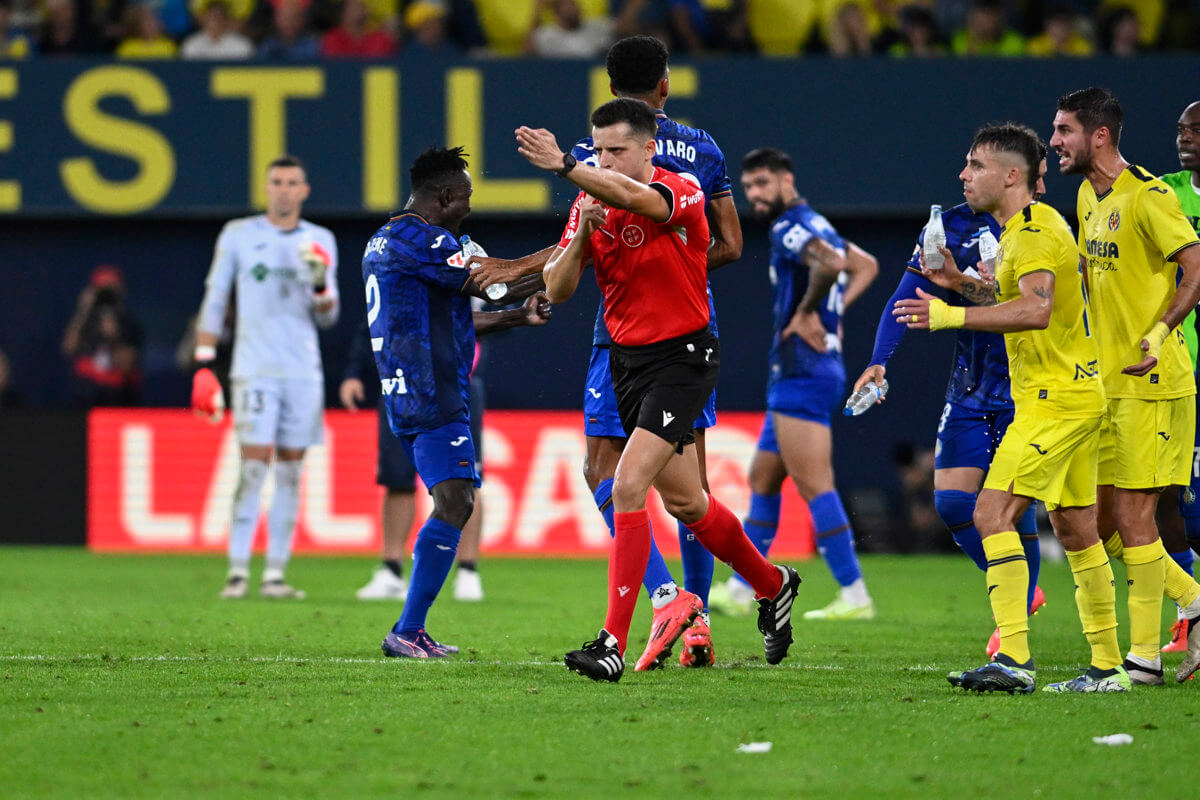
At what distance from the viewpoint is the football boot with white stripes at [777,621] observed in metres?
6.21

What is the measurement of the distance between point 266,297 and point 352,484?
3.44m

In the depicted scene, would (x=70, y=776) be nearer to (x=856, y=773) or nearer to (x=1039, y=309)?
(x=856, y=773)

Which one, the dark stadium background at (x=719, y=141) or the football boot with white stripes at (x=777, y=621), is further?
the dark stadium background at (x=719, y=141)

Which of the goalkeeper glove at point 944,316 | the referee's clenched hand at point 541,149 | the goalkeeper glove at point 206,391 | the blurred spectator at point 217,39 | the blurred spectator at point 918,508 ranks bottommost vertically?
the blurred spectator at point 918,508

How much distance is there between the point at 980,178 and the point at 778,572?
1.71 meters

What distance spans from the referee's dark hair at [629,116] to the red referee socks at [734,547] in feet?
4.60

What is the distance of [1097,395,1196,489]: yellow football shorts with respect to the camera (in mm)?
5926

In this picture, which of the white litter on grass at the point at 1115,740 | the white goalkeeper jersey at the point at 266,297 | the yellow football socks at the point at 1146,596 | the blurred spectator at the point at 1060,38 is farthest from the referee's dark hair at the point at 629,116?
the blurred spectator at the point at 1060,38

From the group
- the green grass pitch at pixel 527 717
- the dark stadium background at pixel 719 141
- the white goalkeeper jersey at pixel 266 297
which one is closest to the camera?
the green grass pitch at pixel 527 717

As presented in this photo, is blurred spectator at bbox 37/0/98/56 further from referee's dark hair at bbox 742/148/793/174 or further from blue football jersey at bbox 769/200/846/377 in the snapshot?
blue football jersey at bbox 769/200/846/377

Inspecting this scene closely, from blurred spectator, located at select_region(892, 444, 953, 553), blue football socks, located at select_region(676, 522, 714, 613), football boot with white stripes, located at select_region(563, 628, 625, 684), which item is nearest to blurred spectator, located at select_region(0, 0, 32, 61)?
blurred spectator, located at select_region(892, 444, 953, 553)

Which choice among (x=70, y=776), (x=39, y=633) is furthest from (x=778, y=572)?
(x=39, y=633)

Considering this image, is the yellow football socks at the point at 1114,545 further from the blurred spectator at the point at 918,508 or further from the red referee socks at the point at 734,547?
the blurred spectator at the point at 918,508

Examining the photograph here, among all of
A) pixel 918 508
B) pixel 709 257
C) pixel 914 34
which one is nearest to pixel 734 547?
pixel 709 257
